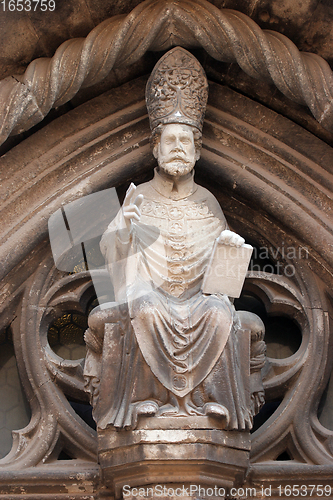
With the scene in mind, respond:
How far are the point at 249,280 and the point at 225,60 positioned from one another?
59.4 inches

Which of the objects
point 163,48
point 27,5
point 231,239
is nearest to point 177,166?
point 231,239

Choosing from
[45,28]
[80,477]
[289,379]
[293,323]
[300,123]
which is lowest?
[80,477]

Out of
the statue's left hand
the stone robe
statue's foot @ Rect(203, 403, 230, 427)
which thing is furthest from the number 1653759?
statue's foot @ Rect(203, 403, 230, 427)

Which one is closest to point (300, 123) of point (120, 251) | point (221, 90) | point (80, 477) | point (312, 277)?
point (221, 90)

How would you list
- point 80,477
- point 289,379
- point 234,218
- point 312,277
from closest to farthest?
point 80,477
point 289,379
point 312,277
point 234,218

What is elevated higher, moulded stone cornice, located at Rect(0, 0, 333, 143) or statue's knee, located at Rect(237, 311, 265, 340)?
moulded stone cornice, located at Rect(0, 0, 333, 143)

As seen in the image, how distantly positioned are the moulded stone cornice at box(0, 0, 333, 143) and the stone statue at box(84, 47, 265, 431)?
0.69 ft

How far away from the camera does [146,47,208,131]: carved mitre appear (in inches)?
208

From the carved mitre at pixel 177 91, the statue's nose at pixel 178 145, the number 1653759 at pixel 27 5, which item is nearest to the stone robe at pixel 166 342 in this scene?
the statue's nose at pixel 178 145

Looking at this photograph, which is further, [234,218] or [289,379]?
[234,218]

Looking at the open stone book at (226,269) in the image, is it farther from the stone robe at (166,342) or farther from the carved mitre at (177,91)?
the carved mitre at (177,91)

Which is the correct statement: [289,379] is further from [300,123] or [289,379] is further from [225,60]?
[225,60]

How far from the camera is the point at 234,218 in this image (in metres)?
5.75
